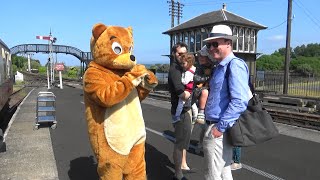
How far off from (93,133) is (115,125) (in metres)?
0.25

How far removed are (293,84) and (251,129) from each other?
25032mm

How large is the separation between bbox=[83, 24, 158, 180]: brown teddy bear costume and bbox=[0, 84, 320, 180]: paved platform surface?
2027mm

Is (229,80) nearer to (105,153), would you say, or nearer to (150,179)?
(105,153)

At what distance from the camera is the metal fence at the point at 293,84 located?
23297 mm

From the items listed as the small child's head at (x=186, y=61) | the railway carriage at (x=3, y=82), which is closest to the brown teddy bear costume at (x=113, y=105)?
the small child's head at (x=186, y=61)

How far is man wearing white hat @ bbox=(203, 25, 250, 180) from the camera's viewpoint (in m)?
3.21

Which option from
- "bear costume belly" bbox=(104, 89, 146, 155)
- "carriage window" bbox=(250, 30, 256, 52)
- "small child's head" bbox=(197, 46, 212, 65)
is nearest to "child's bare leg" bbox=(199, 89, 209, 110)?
"small child's head" bbox=(197, 46, 212, 65)

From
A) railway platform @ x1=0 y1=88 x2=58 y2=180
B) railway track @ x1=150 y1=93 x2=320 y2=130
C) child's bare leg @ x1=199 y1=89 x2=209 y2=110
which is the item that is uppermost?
child's bare leg @ x1=199 y1=89 x2=209 y2=110

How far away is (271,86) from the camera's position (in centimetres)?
2730

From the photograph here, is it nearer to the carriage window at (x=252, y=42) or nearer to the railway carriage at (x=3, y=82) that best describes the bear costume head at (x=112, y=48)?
the railway carriage at (x=3, y=82)

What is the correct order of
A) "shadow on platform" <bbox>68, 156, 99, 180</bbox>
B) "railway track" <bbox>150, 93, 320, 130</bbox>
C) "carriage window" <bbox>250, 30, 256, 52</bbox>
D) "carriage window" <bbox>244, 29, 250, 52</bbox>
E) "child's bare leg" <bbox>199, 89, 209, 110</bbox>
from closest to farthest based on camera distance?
"child's bare leg" <bbox>199, 89, 209, 110</bbox> < "shadow on platform" <bbox>68, 156, 99, 180</bbox> < "railway track" <bbox>150, 93, 320, 130</bbox> < "carriage window" <bbox>244, 29, 250, 52</bbox> < "carriage window" <bbox>250, 30, 256, 52</bbox>

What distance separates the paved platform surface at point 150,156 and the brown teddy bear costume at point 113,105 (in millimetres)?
2027

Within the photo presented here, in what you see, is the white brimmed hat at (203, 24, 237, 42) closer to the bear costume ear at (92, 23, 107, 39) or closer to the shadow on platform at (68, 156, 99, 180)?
the bear costume ear at (92, 23, 107, 39)

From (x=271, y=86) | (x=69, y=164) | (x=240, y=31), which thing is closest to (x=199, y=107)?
(x=69, y=164)
